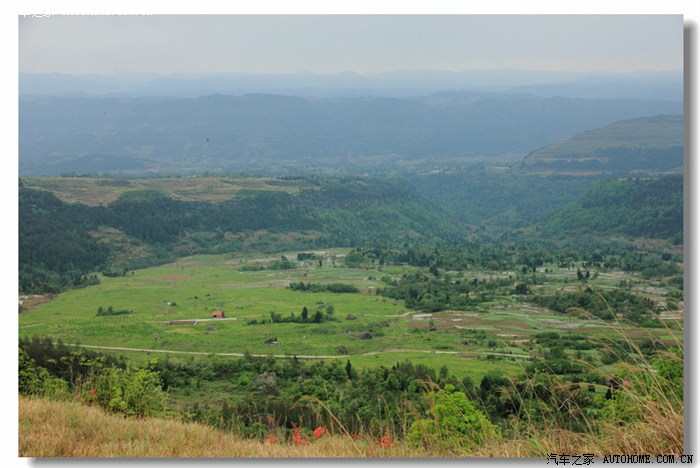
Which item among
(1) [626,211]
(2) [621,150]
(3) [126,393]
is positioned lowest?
(1) [626,211]

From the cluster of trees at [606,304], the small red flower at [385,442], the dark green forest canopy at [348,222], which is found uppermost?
the small red flower at [385,442]

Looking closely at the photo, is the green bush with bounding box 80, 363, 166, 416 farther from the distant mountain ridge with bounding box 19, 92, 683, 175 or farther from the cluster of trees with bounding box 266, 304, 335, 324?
the distant mountain ridge with bounding box 19, 92, 683, 175

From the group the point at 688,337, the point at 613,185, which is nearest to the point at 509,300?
the point at 688,337

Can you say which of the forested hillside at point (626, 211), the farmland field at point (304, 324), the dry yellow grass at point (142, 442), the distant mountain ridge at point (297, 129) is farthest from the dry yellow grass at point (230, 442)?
the forested hillside at point (626, 211)

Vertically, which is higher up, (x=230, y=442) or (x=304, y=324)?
(x=230, y=442)

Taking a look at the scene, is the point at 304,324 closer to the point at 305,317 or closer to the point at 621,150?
the point at 305,317

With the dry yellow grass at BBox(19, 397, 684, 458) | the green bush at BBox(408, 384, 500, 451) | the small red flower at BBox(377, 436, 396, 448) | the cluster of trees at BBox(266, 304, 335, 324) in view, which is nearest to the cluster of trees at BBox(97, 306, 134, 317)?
the cluster of trees at BBox(266, 304, 335, 324)

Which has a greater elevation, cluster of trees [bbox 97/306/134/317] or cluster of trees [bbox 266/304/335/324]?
cluster of trees [bbox 97/306/134/317]

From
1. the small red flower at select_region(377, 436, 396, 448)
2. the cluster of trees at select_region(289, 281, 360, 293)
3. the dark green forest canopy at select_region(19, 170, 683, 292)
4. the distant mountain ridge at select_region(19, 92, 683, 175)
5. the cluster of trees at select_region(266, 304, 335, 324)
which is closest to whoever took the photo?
the small red flower at select_region(377, 436, 396, 448)

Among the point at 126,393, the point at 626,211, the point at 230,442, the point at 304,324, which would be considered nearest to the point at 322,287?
the point at 304,324

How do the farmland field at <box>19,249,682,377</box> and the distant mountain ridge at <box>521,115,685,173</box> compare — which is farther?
the distant mountain ridge at <box>521,115,685,173</box>

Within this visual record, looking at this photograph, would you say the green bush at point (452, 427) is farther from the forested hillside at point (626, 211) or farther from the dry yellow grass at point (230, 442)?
the forested hillside at point (626, 211)

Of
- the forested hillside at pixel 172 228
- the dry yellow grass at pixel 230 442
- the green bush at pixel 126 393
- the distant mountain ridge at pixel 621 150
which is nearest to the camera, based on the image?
the dry yellow grass at pixel 230 442
